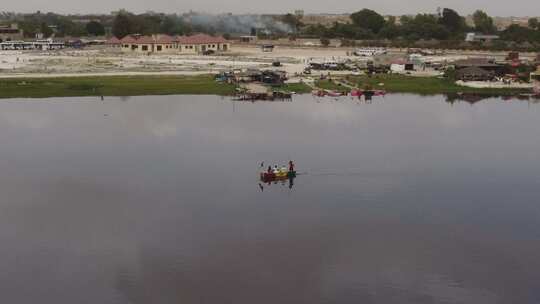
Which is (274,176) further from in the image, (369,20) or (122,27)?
(369,20)

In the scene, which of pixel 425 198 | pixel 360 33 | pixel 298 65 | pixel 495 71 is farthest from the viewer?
Result: pixel 360 33

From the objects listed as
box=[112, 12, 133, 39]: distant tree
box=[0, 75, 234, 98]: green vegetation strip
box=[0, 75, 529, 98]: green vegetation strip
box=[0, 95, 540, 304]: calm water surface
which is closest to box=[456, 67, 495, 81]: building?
box=[0, 75, 529, 98]: green vegetation strip

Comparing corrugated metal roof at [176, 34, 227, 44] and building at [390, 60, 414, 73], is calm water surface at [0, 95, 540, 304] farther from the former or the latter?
corrugated metal roof at [176, 34, 227, 44]

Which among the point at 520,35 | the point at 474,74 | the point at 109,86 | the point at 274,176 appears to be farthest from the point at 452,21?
the point at 274,176

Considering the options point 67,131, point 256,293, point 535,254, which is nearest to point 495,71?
point 67,131

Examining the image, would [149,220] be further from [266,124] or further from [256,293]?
[266,124]

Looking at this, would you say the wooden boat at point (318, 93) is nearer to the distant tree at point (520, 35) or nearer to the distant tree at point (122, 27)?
the distant tree at point (520, 35)
